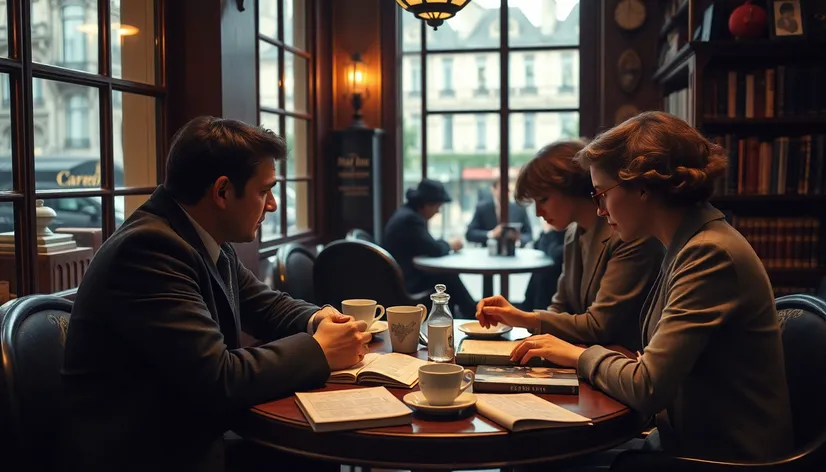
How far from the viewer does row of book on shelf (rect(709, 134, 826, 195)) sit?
12.4ft

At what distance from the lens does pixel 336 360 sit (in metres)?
1.61

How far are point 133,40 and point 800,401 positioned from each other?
260 centimetres

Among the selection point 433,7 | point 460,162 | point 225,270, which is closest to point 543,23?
point 460,162

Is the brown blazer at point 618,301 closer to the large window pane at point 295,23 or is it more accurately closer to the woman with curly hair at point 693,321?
the woman with curly hair at point 693,321

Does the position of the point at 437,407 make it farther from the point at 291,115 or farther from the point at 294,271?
the point at 291,115

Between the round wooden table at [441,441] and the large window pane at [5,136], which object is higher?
the large window pane at [5,136]

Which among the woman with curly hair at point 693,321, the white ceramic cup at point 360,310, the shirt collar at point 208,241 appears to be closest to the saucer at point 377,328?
the white ceramic cup at point 360,310

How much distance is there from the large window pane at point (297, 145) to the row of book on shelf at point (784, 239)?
2.66 meters

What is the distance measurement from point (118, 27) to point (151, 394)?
75.4 inches

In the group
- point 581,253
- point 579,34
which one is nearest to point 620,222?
point 581,253

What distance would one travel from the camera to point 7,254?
227 centimetres

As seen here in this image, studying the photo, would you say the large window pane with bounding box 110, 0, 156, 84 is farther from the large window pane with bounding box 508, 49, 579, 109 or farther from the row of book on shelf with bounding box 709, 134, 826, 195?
the large window pane with bounding box 508, 49, 579, 109

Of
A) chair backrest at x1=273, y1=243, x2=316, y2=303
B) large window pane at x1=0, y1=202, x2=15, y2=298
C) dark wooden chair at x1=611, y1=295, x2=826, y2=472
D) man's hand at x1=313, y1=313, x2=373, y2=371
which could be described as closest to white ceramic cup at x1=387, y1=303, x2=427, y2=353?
man's hand at x1=313, y1=313, x2=373, y2=371

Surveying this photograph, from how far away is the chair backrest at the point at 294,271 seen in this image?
9.43ft
